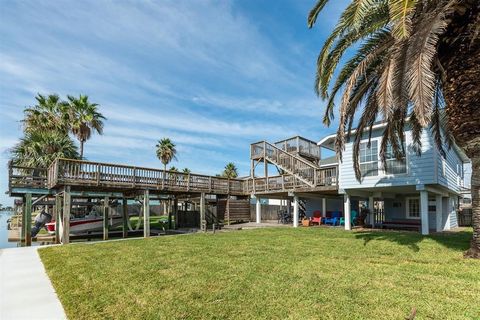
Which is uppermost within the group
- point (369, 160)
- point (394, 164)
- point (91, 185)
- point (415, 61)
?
point (415, 61)

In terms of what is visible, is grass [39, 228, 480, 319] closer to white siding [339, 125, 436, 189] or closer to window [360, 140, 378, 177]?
white siding [339, 125, 436, 189]

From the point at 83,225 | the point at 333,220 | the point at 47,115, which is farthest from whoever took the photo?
the point at 47,115

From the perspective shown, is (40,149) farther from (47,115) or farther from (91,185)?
(91,185)

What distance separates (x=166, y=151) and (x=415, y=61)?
34817mm

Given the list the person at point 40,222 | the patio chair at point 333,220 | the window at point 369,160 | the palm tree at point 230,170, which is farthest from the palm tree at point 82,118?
the palm tree at point 230,170

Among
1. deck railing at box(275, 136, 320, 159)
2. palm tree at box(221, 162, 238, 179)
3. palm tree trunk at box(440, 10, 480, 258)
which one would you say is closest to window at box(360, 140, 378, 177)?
palm tree trunk at box(440, 10, 480, 258)

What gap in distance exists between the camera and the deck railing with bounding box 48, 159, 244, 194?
13.3 metres

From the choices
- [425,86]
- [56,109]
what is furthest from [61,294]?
[56,109]

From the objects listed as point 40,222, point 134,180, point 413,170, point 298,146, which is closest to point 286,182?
point 298,146

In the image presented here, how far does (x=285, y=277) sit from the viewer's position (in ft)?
18.1

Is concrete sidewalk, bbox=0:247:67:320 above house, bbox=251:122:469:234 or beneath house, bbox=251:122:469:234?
beneath

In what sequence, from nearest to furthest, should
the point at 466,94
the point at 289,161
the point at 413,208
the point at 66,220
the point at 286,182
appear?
the point at 466,94, the point at 66,220, the point at 413,208, the point at 286,182, the point at 289,161

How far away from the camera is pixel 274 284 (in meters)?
5.08

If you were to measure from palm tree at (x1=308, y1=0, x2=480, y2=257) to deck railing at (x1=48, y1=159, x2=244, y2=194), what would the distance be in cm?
1055
